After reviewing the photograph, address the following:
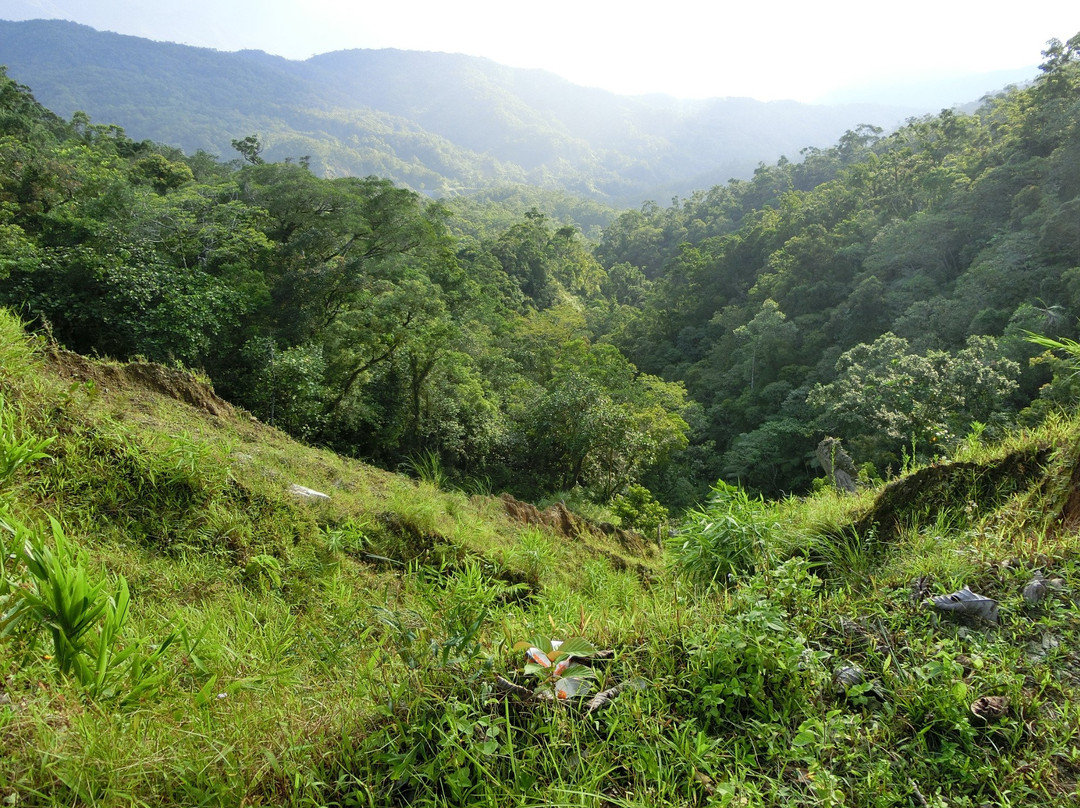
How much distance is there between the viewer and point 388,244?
1878 centimetres

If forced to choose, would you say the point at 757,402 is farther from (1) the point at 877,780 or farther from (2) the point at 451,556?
(1) the point at 877,780

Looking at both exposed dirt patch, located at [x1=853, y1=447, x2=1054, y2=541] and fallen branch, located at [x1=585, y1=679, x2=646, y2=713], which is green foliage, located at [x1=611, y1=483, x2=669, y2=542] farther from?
fallen branch, located at [x1=585, y1=679, x2=646, y2=713]

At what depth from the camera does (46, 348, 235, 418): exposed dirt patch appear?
4.82 m

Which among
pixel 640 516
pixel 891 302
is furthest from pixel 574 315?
pixel 640 516

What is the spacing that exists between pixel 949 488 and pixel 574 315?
95.8ft

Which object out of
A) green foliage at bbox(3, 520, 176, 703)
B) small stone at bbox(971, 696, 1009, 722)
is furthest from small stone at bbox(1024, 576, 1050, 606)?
green foliage at bbox(3, 520, 176, 703)

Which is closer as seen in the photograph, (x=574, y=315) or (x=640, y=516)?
(x=640, y=516)

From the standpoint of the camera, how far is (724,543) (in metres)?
2.86

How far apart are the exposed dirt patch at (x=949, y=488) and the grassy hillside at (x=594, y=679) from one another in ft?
0.07

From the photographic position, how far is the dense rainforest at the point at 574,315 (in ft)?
32.9

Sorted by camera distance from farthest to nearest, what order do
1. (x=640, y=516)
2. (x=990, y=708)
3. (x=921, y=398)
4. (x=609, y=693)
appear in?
1. (x=921, y=398)
2. (x=640, y=516)
3. (x=609, y=693)
4. (x=990, y=708)

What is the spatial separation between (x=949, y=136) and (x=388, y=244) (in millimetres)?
34563

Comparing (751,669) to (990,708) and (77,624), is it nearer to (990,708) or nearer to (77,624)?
(990,708)

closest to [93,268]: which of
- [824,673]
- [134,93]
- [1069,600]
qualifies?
[824,673]
